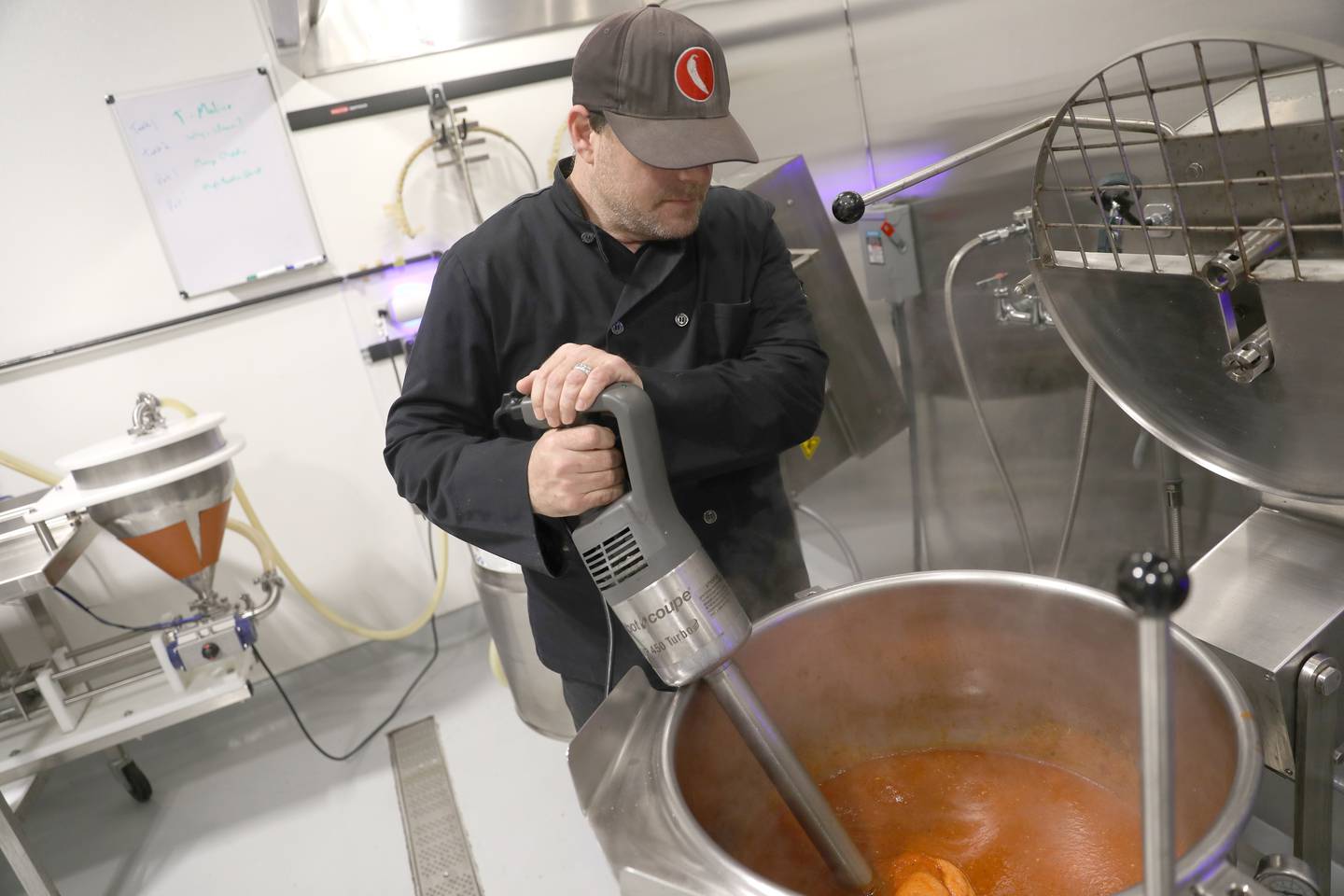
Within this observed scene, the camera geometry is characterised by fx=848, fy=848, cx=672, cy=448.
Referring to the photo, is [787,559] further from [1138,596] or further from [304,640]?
[304,640]

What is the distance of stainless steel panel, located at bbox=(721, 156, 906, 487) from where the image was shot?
1969mm

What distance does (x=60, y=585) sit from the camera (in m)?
2.60

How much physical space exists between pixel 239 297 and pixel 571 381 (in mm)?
2281

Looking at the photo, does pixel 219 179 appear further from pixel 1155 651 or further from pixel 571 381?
pixel 1155 651

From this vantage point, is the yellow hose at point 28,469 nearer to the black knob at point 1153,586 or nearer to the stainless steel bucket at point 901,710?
the stainless steel bucket at point 901,710

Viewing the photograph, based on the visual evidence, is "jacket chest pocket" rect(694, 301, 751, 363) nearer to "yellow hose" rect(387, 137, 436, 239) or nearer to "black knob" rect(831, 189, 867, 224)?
"black knob" rect(831, 189, 867, 224)

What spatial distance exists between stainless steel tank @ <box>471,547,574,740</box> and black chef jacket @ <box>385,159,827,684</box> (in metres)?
1.02

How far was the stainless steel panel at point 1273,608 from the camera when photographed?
74cm

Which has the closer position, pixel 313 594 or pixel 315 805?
pixel 315 805

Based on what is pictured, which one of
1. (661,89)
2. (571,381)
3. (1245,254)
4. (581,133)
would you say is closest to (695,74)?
(661,89)

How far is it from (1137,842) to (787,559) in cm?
63

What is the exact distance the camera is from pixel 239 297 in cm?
267

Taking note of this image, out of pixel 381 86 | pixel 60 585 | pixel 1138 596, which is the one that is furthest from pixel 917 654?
pixel 60 585

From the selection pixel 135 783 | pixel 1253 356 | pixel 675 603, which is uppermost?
pixel 1253 356
